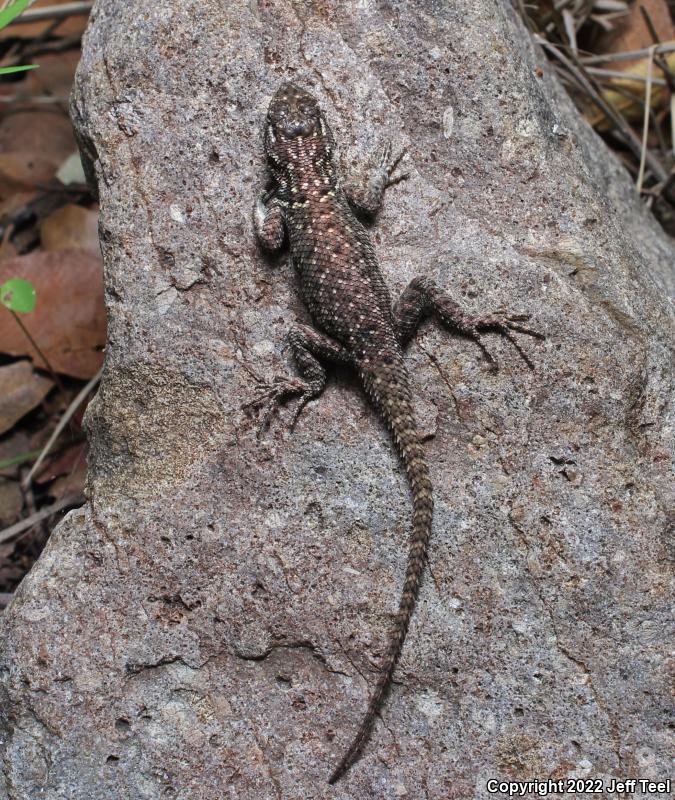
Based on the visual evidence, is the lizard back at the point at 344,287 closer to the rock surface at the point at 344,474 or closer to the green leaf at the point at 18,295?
the rock surface at the point at 344,474

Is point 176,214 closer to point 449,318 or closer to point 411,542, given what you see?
point 449,318

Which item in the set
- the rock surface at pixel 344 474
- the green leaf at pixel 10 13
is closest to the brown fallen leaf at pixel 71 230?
the rock surface at pixel 344 474

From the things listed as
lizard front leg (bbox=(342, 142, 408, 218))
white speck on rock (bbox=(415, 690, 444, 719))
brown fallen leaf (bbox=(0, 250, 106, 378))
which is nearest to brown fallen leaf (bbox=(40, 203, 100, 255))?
brown fallen leaf (bbox=(0, 250, 106, 378))

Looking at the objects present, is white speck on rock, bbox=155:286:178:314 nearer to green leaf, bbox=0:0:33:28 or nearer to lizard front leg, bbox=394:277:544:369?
lizard front leg, bbox=394:277:544:369

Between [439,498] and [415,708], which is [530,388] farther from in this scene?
[415,708]

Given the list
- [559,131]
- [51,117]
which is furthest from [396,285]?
[51,117]

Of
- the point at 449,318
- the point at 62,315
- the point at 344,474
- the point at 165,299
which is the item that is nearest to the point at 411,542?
the point at 344,474
